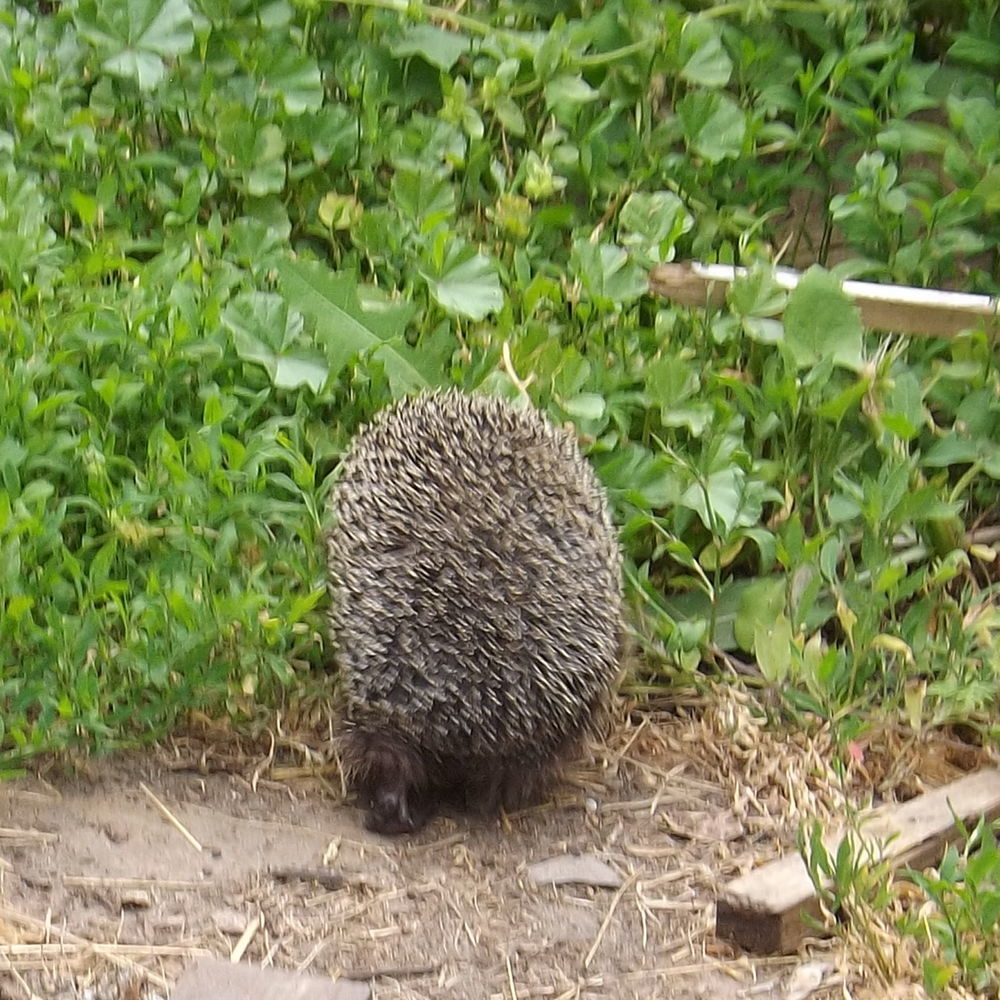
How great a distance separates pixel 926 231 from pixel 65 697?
3.26 metres

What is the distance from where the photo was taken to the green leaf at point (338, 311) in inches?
156

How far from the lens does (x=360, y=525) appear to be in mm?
3365

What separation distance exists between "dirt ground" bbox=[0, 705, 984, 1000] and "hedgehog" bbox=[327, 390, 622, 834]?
169mm

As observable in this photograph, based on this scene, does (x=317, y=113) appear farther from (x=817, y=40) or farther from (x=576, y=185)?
(x=817, y=40)

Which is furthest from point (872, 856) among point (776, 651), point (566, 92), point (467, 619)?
point (566, 92)

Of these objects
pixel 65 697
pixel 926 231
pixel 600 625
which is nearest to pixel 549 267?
pixel 926 231

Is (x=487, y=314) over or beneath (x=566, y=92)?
beneath

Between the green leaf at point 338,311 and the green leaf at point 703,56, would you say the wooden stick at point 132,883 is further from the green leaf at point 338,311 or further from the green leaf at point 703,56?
the green leaf at point 703,56

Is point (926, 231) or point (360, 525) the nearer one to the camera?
point (360, 525)

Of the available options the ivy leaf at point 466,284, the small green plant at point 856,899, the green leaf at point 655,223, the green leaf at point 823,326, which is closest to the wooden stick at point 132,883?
the small green plant at point 856,899

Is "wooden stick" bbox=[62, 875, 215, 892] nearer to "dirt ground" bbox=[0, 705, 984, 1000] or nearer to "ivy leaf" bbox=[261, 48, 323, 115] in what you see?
"dirt ground" bbox=[0, 705, 984, 1000]

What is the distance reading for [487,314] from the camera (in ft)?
14.1

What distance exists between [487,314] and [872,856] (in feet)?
7.46

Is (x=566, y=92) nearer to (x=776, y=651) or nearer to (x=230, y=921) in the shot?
(x=776, y=651)
